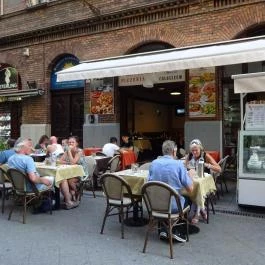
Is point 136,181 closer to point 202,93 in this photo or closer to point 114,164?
point 114,164

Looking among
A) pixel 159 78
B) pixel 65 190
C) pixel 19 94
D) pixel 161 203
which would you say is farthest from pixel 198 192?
pixel 19 94

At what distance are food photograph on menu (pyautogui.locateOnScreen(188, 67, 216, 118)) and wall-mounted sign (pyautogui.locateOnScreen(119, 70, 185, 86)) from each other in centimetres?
46

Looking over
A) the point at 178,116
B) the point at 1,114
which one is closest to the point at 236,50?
the point at 1,114

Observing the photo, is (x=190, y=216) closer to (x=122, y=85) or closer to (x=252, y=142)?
(x=252, y=142)

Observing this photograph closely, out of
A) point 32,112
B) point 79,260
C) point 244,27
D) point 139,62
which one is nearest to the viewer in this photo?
point 79,260

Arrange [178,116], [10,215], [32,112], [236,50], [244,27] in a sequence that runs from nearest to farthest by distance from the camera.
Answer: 1. [10,215]
2. [236,50]
3. [244,27]
4. [32,112]
5. [178,116]

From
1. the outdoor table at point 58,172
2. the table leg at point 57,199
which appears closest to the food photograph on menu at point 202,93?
the outdoor table at point 58,172

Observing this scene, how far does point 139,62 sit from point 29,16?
24.0 feet

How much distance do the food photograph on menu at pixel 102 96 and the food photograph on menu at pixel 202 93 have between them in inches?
109

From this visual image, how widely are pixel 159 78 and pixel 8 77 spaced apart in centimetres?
690

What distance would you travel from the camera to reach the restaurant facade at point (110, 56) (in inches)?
427

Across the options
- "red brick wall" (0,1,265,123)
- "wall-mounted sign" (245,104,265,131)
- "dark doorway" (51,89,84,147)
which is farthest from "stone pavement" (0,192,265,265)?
"dark doorway" (51,89,84,147)

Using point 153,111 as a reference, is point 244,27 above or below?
above

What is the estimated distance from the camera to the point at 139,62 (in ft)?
31.5
